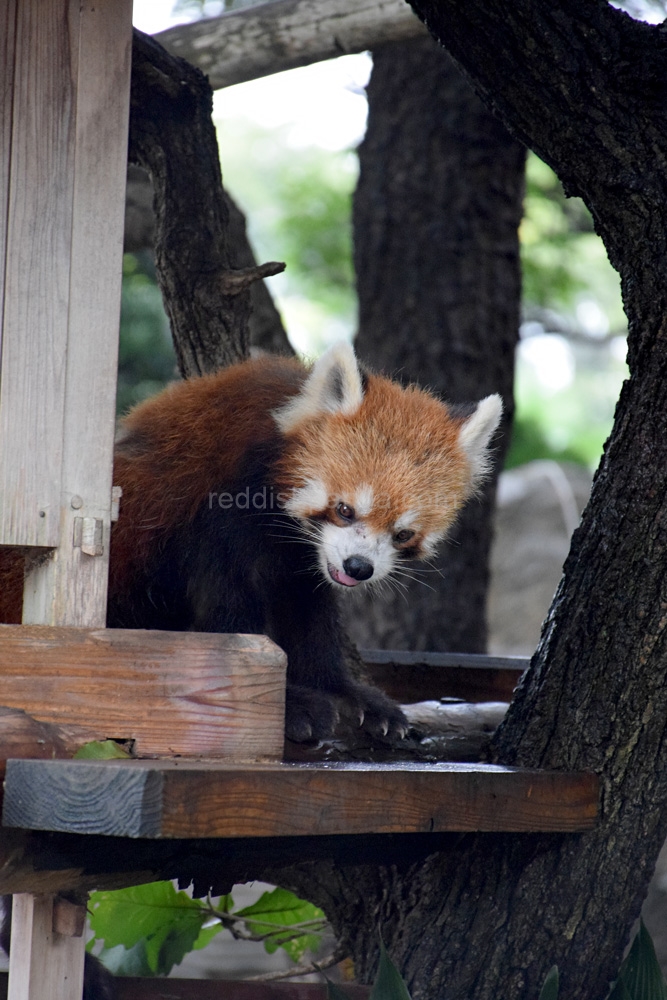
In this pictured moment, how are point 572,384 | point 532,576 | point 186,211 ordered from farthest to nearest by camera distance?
point 572,384, point 532,576, point 186,211

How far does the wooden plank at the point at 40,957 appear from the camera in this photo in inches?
89.7

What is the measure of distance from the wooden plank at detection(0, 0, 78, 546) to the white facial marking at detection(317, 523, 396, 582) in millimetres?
891

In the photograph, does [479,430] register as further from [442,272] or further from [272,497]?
A: [442,272]

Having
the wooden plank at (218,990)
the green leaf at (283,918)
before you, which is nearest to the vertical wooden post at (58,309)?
the wooden plank at (218,990)

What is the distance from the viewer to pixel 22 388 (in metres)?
2.23

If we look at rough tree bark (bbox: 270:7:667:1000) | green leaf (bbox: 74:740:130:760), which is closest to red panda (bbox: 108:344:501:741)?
rough tree bark (bbox: 270:7:667:1000)

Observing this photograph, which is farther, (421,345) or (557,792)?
(421,345)

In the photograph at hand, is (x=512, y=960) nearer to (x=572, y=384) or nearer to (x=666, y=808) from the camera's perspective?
(x=666, y=808)

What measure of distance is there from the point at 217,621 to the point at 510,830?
897 mm

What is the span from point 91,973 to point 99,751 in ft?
3.70

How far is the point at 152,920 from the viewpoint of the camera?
11.2 feet

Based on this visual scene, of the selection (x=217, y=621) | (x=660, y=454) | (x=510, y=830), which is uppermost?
(x=660, y=454)

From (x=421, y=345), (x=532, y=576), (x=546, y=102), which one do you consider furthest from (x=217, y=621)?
(x=532, y=576)

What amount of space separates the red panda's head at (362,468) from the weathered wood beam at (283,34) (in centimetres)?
139
